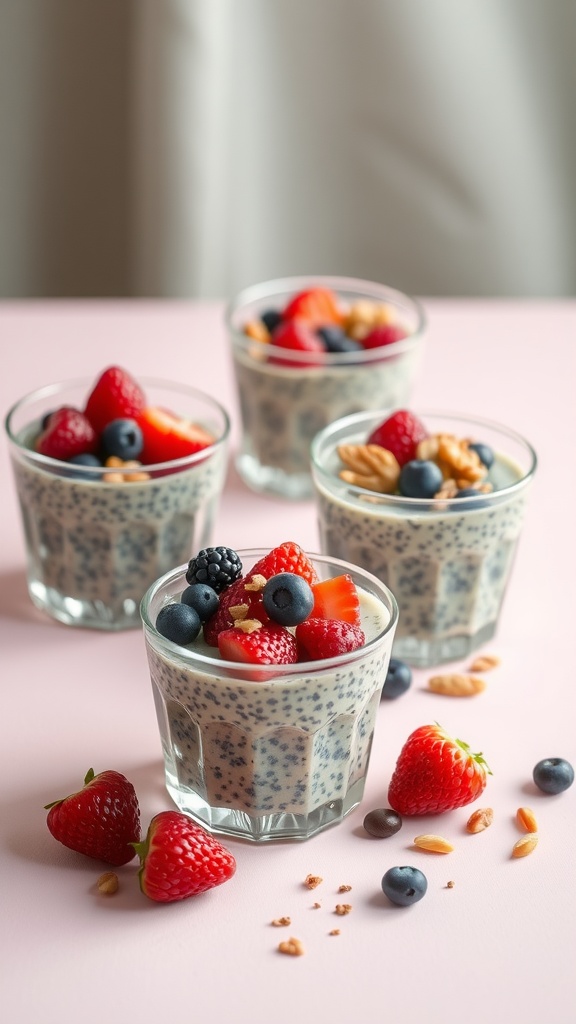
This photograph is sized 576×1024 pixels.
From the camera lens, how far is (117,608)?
1.95 m

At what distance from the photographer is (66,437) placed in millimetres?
1903

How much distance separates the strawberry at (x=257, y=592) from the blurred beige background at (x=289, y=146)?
2.23 metres

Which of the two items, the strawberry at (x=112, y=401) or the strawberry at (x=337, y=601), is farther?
the strawberry at (x=112, y=401)

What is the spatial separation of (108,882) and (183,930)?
10 centimetres

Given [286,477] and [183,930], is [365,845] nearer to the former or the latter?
[183,930]

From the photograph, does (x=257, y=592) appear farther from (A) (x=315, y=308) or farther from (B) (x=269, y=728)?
(A) (x=315, y=308)

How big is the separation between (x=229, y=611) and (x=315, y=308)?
1.11 meters

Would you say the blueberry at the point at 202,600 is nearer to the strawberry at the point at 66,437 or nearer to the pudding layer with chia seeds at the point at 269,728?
the pudding layer with chia seeds at the point at 269,728

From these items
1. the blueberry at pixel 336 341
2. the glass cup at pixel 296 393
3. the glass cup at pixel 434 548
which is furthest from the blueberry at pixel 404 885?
the blueberry at pixel 336 341

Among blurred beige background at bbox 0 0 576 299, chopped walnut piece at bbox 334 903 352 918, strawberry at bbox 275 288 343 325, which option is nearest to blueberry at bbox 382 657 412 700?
chopped walnut piece at bbox 334 903 352 918

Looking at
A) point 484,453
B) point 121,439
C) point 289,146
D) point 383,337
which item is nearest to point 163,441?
point 121,439

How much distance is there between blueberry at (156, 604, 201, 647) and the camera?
144 centimetres

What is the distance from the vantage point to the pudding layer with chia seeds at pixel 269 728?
4.56ft

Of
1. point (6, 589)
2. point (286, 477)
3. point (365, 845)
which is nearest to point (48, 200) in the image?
point (286, 477)
